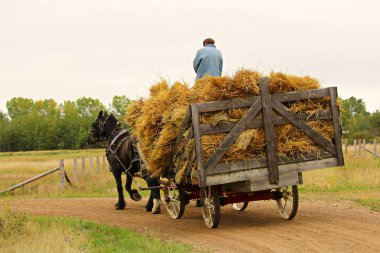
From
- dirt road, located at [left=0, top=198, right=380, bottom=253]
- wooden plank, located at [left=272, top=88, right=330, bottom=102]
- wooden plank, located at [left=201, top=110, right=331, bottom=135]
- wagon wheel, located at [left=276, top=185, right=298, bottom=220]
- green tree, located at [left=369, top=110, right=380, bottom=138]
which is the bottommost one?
dirt road, located at [left=0, top=198, right=380, bottom=253]

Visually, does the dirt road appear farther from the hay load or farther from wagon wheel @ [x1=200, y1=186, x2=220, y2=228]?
the hay load

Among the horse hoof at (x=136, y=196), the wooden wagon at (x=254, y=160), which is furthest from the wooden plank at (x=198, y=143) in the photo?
the horse hoof at (x=136, y=196)

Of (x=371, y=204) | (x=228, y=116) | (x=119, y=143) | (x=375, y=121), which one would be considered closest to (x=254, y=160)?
(x=228, y=116)

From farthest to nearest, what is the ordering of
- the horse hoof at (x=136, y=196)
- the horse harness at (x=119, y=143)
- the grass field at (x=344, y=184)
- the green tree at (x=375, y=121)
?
the green tree at (x=375, y=121) < the grass field at (x=344, y=184) < the horse hoof at (x=136, y=196) < the horse harness at (x=119, y=143)

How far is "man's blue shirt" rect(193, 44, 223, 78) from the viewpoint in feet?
40.2

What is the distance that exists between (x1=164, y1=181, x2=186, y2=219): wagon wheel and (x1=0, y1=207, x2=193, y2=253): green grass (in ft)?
5.35

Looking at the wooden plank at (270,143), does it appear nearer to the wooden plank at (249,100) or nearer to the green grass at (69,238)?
the wooden plank at (249,100)

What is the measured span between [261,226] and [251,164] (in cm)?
174

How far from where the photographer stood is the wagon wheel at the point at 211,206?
10703 millimetres

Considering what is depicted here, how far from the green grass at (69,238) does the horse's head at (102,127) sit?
431 cm

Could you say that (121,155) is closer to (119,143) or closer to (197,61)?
(119,143)

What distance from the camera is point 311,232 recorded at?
10305 millimetres

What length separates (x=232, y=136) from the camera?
1005 centimetres

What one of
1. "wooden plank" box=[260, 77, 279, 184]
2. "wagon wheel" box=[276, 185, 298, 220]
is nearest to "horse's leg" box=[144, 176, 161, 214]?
"wagon wheel" box=[276, 185, 298, 220]
